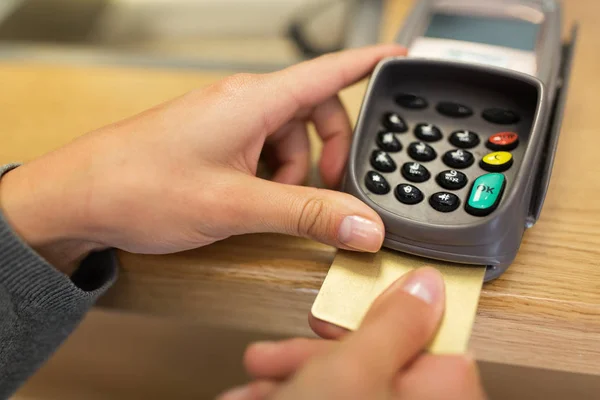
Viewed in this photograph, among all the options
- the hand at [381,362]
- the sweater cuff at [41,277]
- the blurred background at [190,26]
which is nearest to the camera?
the hand at [381,362]

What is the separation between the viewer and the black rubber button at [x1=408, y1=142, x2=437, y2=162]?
0.36m

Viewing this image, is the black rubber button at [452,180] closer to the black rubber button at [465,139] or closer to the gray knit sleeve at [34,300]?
the black rubber button at [465,139]

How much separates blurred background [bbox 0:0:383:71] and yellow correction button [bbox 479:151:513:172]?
0.35 metres

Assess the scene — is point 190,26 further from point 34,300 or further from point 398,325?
point 398,325

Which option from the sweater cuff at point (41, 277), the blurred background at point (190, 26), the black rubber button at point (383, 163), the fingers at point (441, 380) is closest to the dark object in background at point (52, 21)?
the blurred background at point (190, 26)

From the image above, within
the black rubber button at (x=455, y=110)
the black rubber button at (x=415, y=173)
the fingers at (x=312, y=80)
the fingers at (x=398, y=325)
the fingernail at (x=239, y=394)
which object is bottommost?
the fingernail at (x=239, y=394)

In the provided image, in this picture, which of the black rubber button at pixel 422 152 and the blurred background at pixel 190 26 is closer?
the black rubber button at pixel 422 152

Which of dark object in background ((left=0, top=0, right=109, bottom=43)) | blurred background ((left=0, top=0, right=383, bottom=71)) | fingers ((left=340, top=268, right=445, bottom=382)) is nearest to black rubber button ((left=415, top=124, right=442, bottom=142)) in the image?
fingers ((left=340, top=268, right=445, bottom=382))

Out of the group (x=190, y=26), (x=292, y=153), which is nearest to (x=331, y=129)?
(x=292, y=153)

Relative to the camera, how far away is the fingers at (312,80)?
1.22 ft

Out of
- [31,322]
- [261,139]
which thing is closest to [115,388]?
[31,322]

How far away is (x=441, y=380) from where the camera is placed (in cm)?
26

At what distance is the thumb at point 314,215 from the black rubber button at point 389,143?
54 millimetres

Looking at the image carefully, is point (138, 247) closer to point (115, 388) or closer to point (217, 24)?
point (115, 388)
